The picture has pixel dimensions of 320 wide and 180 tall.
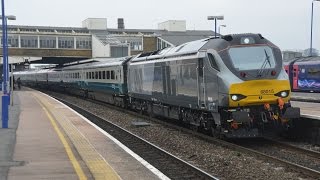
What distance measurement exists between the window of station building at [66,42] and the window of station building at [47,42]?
1346mm

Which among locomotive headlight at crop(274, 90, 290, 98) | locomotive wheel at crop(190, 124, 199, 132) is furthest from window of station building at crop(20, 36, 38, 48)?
locomotive headlight at crop(274, 90, 290, 98)

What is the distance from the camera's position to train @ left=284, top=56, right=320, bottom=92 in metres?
36.6

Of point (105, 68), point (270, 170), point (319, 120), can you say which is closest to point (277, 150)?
point (319, 120)

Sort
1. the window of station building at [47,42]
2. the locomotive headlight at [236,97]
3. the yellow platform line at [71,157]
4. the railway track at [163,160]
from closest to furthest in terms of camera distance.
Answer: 1. the yellow platform line at [71,157]
2. the railway track at [163,160]
3. the locomotive headlight at [236,97]
4. the window of station building at [47,42]

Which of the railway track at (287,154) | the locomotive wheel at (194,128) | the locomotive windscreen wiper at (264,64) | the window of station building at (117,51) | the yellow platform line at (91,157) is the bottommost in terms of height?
the railway track at (287,154)

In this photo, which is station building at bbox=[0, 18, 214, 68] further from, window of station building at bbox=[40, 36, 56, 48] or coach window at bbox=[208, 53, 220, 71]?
coach window at bbox=[208, 53, 220, 71]

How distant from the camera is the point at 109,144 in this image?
47.2ft

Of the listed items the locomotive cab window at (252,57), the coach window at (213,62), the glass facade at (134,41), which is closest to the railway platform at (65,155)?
the coach window at (213,62)

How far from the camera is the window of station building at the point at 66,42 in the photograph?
4070 inches

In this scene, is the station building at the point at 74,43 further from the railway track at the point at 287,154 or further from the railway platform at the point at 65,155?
the railway track at the point at 287,154

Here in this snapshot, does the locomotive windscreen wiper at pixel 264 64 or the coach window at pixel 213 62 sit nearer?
the locomotive windscreen wiper at pixel 264 64

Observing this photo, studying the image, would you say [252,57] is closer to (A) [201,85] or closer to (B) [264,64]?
(B) [264,64]

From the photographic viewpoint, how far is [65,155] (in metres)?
11.9

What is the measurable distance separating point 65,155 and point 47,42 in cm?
9278
